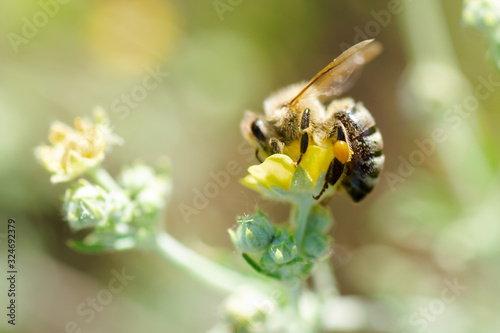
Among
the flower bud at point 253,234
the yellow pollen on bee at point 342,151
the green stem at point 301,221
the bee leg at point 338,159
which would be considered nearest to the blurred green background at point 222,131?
the green stem at point 301,221

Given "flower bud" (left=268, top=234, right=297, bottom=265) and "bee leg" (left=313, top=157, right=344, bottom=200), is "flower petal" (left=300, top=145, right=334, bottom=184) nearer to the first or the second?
"bee leg" (left=313, top=157, right=344, bottom=200)

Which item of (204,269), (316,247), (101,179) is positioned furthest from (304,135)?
(204,269)

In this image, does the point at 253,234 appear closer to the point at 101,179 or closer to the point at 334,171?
the point at 334,171

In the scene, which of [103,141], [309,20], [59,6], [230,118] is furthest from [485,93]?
[59,6]

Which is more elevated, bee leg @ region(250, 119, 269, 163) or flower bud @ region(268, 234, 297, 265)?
bee leg @ region(250, 119, 269, 163)

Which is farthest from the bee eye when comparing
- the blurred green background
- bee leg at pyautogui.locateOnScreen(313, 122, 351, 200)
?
the blurred green background

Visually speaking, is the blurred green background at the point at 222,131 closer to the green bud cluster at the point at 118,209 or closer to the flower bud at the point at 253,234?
the green bud cluster at the point at 118,209
